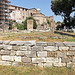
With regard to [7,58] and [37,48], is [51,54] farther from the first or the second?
[7,58]

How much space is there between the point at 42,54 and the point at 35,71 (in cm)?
76

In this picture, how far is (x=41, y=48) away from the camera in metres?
4.20

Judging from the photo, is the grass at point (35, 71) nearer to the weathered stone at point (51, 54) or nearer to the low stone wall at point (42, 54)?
the low stone wall at point (42, 54)

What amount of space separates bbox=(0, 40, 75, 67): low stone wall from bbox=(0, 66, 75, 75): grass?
205 millimetres

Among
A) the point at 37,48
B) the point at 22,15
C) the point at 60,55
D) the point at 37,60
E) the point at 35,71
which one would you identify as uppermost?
the point at 22,15

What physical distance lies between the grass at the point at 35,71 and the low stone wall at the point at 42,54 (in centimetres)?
20

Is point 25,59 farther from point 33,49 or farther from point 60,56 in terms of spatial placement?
point 60,56

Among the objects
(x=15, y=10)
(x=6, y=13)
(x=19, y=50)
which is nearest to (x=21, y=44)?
(x=19, y=50)

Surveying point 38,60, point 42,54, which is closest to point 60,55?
point 42,54

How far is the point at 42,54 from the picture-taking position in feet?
13.7

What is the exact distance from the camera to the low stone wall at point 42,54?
416 centimetres

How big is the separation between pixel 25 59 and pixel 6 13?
173 ft

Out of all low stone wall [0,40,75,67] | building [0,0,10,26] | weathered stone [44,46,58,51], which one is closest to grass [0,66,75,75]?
low stone wall [0,40,75,67]

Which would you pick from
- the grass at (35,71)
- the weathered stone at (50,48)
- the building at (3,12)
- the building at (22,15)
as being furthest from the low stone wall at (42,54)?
the building at (22,15)
